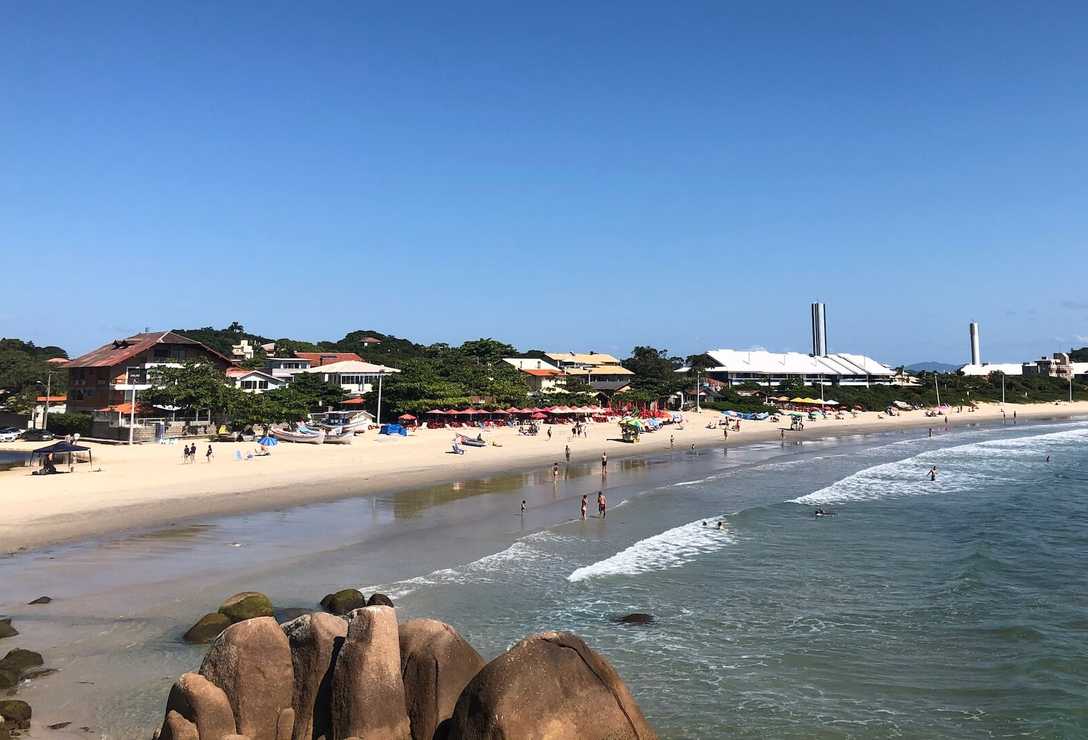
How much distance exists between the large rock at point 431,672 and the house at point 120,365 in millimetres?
54970

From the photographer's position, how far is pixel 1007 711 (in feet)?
40.8

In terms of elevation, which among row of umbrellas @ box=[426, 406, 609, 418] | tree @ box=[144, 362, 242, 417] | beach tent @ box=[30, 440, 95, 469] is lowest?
beach tent @ box=[30, 440, 95, 469]

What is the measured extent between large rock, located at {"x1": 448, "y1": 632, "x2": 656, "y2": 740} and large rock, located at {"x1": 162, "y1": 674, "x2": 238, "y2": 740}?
8.77ft

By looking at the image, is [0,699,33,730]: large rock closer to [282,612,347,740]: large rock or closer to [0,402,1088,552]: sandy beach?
[282,612,347,740]: large rock

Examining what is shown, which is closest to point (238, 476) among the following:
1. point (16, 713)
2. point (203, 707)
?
point (16, 713)

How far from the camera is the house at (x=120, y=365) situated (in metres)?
58.6

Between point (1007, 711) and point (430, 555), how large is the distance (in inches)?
605

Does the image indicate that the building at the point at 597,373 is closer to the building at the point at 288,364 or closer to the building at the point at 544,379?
the building at the point at 544,379

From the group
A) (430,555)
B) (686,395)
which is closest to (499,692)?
(430,555)

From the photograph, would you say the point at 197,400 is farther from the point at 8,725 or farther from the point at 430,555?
the point at 8,725

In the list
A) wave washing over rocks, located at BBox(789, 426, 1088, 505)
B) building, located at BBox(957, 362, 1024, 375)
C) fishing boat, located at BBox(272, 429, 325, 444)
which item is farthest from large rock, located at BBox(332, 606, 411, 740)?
building, located at BBox(957, 362, 1024, 375)

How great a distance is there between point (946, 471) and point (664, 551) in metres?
28.9

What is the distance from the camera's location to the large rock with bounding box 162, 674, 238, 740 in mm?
8555

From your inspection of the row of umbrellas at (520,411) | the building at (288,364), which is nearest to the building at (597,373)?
the row of umbrellas at (520,411)
